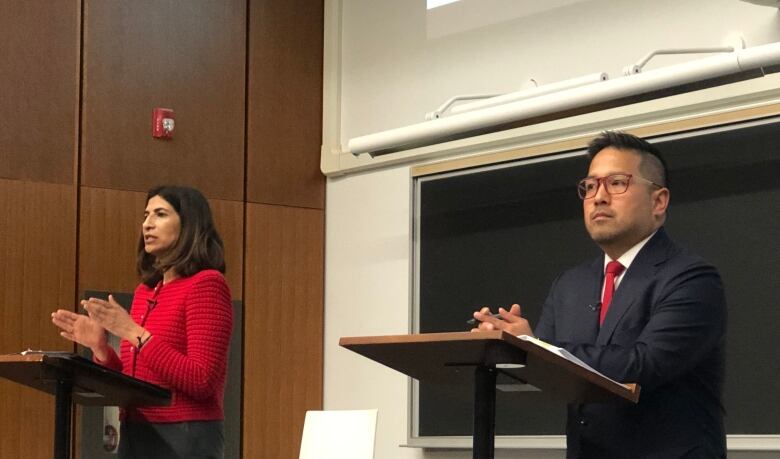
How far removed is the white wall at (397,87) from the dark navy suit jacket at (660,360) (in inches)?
89.6

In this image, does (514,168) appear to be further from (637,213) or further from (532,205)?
(637,213)

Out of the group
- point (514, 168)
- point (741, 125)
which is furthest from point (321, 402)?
point (741, 125)

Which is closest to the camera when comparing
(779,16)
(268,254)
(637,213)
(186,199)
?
(637,213)

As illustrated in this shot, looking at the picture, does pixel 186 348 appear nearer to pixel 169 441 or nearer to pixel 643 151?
pixel 169 441

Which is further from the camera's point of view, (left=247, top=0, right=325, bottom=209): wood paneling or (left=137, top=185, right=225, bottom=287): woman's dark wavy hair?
(left=247, top=0, right=325, bottom=209): wood paneling

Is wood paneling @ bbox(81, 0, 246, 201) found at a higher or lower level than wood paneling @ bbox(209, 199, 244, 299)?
higher

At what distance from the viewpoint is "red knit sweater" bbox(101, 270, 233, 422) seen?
10.8 ft

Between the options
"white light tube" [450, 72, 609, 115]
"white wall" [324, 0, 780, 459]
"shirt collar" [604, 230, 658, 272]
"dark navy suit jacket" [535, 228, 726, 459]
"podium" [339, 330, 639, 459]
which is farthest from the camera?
"white wall" [324, 0, 780, 459]

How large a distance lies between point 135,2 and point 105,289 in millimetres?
1508

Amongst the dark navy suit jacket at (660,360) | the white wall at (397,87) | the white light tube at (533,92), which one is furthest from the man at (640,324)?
the white wall at (397,87)

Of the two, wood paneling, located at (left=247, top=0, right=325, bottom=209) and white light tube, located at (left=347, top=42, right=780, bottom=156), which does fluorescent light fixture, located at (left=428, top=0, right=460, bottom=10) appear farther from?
wood paneling, located at (left=247, top=0, right=325, bottom=209)

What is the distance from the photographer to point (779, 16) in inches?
182

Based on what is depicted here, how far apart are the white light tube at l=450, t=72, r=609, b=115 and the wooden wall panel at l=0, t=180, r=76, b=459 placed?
80.1 inches

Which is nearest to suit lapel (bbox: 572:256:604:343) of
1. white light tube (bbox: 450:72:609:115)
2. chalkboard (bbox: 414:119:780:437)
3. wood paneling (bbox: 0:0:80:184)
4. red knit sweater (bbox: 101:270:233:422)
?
chalkboard (bbox: 414:119:780:437)
